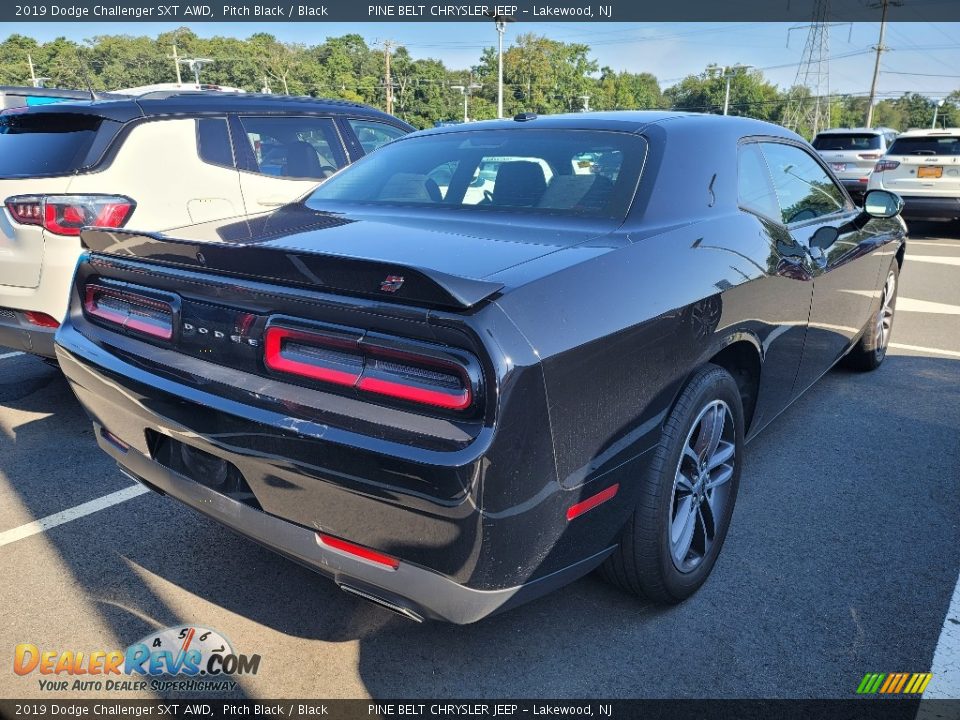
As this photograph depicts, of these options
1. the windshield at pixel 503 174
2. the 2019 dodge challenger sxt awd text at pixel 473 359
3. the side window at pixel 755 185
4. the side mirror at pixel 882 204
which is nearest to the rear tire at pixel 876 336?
the side mirror at pixel 882 204

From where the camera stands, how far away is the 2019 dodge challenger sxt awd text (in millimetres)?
1702

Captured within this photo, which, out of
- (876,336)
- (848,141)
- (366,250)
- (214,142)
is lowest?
(876,336)

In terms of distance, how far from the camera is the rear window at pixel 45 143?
4.19 metres

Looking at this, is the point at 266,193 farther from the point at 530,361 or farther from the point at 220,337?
the point at 530,361

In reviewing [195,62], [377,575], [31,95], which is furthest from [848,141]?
[195,62]

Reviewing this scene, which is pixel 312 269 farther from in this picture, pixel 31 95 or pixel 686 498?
pixel 31 95

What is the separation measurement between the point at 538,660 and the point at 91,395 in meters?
1.68

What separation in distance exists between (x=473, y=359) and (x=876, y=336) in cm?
414

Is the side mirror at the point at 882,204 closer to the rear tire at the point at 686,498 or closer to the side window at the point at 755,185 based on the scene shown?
the side window at the point at 755,185

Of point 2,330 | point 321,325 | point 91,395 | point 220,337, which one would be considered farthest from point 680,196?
point 2,330

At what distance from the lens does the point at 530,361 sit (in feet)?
5.51

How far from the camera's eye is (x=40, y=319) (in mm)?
3934

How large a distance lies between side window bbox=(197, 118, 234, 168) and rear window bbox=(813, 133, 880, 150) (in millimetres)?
15913

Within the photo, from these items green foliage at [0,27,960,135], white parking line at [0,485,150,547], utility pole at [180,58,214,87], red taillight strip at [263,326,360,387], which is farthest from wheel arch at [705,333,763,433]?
green foliage at [0,27,960,135]
